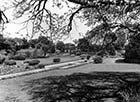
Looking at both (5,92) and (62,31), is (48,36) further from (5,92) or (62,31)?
(5,92)

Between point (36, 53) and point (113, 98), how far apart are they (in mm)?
41654

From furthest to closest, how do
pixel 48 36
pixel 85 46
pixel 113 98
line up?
1. pixel 85 46
2. pixel 48 36
3. pixel 113 98

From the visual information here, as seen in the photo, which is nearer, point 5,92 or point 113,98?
point 113,98

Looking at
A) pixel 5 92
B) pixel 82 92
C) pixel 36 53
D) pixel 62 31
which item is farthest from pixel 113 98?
pixel 36 53

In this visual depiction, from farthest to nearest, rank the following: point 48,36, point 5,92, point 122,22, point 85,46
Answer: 1. point 85,46
2. point 122,22
3. point 48,36
4. point 5,92

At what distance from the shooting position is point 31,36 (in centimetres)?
874

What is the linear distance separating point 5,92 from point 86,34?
631 centimetres

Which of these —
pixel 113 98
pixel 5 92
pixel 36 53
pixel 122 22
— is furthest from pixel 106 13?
pixel 36 53

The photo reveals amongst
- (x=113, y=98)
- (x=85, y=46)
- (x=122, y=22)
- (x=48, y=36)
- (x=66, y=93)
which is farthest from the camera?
(x=85, y=46)

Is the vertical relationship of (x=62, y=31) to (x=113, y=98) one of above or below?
above

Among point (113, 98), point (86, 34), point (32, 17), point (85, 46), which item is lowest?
point (113, 98)

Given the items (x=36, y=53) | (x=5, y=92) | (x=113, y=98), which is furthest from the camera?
(x=36, y=53)

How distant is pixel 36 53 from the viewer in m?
46.8

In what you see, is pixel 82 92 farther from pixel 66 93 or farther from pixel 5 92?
pixel 5 92
